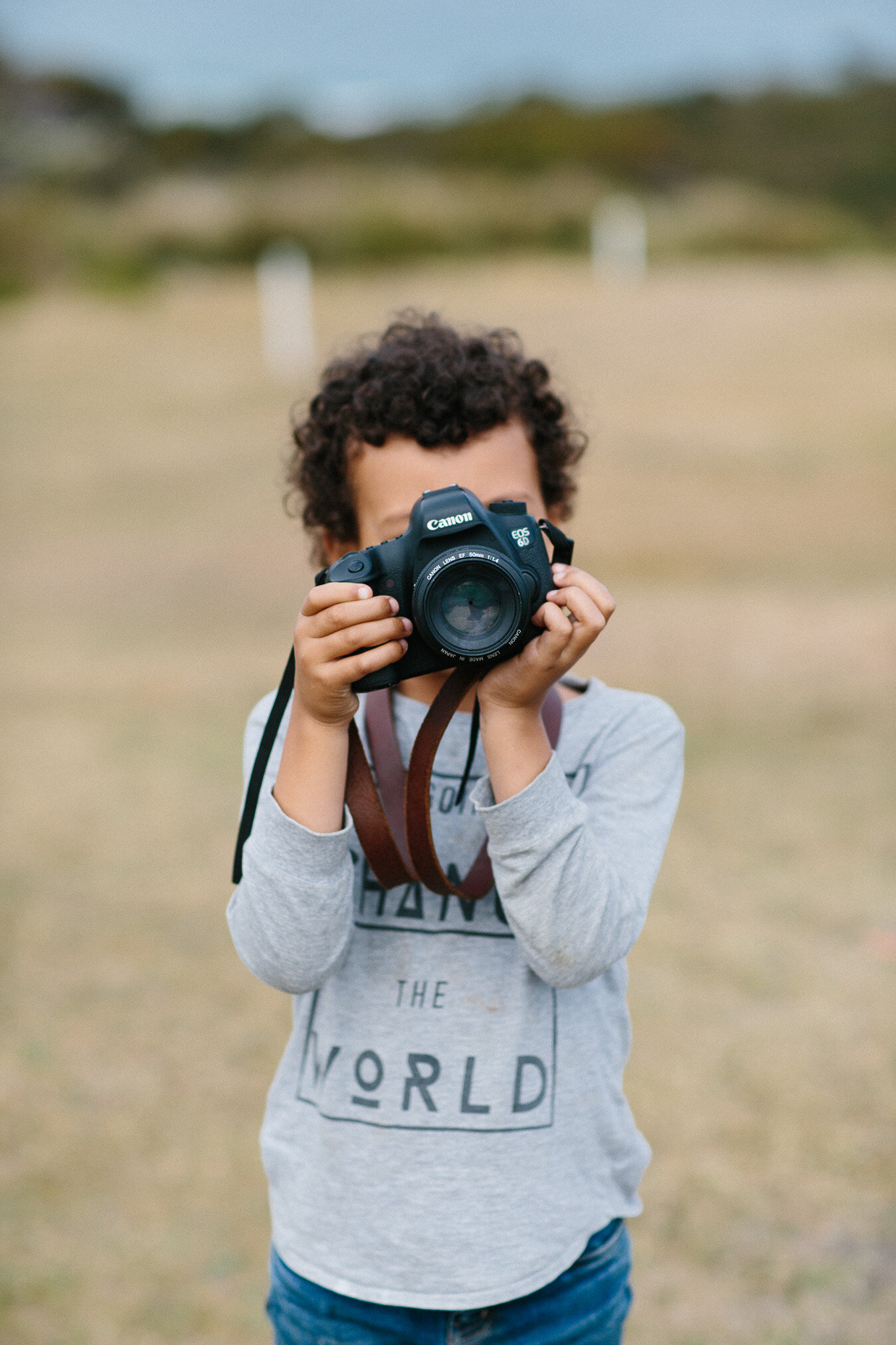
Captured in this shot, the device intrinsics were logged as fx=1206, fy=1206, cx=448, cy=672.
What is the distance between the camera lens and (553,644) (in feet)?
3.12

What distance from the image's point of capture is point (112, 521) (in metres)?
9.91

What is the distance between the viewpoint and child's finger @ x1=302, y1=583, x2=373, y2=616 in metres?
0.95

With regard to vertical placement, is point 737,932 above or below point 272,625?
below

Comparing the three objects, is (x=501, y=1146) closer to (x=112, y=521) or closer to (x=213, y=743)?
(x=213, y=743)

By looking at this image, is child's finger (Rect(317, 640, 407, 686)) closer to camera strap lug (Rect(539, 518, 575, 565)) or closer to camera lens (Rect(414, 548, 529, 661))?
camera lens (Rect(414, 548, 529, 661))

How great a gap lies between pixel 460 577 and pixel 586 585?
10 cm

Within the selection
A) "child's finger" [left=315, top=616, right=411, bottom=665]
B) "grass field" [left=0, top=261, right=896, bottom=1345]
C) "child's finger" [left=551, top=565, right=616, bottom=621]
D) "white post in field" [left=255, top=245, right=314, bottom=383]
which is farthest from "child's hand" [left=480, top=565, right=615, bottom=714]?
"white post in field" [left=255, top=245, right=314, bottom=383]

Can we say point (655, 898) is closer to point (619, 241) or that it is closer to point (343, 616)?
point (343, 616)

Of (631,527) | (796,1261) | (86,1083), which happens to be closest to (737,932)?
(796,1261)

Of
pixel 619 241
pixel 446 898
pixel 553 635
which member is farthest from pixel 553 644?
pixel 619 241

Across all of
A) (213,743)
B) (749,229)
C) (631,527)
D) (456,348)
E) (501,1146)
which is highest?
(749,229)

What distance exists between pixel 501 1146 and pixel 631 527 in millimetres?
7770

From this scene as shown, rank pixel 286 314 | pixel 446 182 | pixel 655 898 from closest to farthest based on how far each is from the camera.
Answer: pixel 655 898, pixel 286 314, pixel 446 182

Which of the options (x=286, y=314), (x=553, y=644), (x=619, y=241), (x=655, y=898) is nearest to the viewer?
(x=553, y=644)
